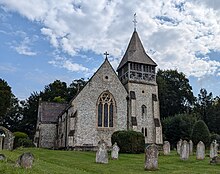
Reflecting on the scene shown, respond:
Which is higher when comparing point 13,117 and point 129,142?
point 13,117

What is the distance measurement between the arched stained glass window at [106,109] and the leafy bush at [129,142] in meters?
5.20

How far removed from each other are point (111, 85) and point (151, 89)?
6087 mm

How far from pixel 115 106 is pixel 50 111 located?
49.8 feet

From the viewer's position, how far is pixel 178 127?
47.8 meters

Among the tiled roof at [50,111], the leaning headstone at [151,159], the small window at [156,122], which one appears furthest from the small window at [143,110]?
the leaning headstone at [151,159]

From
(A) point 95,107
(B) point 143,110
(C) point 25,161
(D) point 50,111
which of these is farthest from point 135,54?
(C) point 25,161

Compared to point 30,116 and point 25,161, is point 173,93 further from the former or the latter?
point 25,161

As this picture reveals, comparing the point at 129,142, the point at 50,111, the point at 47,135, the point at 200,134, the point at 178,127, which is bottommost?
the point at 129,142

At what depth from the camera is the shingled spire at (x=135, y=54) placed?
39250 millimetres

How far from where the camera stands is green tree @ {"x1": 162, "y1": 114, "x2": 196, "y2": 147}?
46.6m

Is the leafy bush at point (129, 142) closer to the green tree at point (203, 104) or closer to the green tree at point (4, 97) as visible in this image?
the green tree at point (4, 97)

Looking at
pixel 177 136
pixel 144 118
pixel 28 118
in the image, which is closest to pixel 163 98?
pixel 177 136

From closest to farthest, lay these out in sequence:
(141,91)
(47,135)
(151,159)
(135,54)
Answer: (151,159) → (141,91) → (135,54) → (47,135)

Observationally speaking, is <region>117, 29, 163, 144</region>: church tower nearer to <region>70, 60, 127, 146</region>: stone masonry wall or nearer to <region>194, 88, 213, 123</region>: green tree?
<region>70, 60, 127, 146</region>: stone masonry wall
